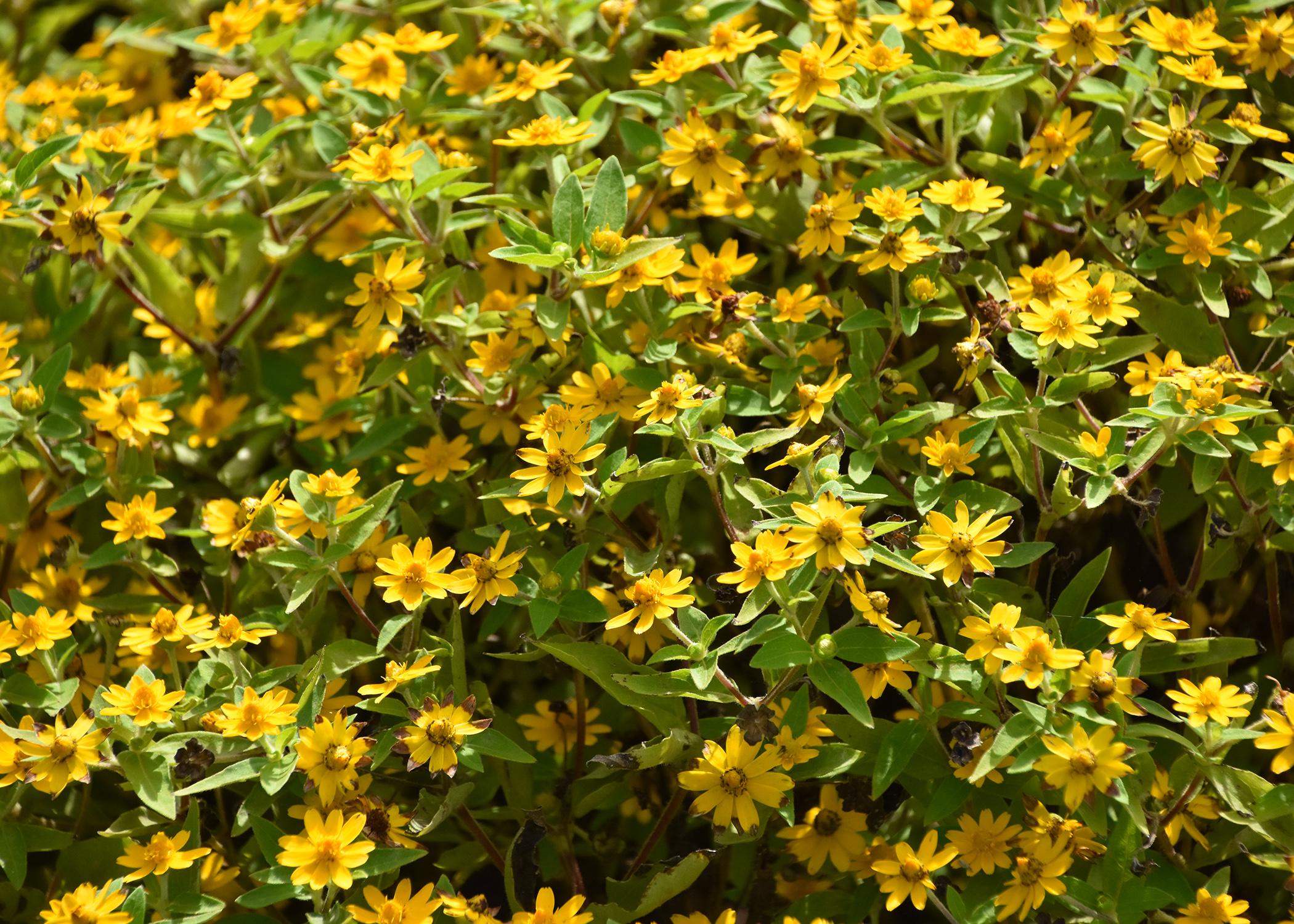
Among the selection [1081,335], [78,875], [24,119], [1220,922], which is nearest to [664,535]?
[1081,335]

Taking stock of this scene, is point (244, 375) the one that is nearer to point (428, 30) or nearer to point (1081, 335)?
point (428, 30)

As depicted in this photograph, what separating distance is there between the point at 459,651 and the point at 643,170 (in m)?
0.83

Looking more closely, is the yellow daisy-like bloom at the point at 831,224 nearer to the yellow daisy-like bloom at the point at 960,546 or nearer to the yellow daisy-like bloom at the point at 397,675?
the yellow daisy-like bloom at the point at 960,546

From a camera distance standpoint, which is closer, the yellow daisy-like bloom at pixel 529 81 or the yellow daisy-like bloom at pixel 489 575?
the yellow daisy-like bloom at pixel 489 575

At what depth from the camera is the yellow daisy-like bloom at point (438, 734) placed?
1560 millimetres

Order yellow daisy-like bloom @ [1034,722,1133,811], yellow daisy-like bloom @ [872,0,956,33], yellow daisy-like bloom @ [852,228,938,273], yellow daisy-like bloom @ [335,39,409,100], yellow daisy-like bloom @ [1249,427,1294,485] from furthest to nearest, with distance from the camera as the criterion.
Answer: yellow daisy-like bloom @ [335,39,409,100] < yellow daisy-like bloom @ [872,0,956,33] < yellow daisy-like bloom @ [852,228,938,273] < yellow daisy-like bloom @ [1249,427,1294,485] < yellow daisy-like bloom @ [1034,722,1133,811]

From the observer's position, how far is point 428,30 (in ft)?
8.84

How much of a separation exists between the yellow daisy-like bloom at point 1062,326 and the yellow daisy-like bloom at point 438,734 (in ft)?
3.09

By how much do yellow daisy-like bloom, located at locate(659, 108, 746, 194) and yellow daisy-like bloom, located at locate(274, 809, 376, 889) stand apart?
1.09 m

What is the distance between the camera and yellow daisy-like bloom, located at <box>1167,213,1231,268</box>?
1.83 metres

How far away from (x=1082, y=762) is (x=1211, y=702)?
0.73 feet

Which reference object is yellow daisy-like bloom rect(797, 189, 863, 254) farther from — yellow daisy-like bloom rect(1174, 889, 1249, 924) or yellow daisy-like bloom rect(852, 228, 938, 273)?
yellow daisy-like bloom rect(1174, 889, 1249, 924)

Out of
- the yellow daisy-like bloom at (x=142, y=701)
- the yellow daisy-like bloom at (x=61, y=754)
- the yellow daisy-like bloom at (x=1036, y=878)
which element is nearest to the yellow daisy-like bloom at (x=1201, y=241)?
the yellow daisy-like bloom at (x=1036, y=878)

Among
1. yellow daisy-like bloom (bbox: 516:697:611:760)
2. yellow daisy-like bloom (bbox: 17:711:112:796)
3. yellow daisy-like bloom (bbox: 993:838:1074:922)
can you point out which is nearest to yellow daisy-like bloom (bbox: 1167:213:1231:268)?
yellow daisy-like bloom (bbox: 993:838:1074:922)
